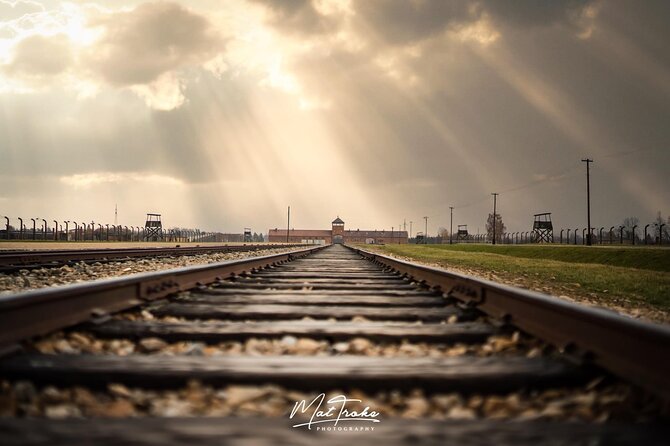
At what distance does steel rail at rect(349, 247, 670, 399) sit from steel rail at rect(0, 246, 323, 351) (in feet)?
8.85

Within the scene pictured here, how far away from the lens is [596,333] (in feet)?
6.64

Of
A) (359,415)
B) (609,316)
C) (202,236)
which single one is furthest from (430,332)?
(202,236)

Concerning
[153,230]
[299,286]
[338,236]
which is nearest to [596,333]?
[299,286]

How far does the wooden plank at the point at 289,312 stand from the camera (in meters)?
3.05

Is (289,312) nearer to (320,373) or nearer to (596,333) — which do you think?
(320,373)

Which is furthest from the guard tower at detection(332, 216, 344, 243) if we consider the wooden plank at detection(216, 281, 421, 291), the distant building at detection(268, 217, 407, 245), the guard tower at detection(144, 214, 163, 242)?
the wooden plank at detection(216, 281, 421, 291)

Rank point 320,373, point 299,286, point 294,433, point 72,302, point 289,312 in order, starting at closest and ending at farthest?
Answer: point 294,433 → point 320,373 → point 72,302 → point 289,312 → point 299,286

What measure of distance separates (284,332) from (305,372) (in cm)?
78

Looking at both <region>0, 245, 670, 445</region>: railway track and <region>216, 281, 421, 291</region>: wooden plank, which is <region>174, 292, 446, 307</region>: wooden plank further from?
<region>216, 281, 421, 291</region>: wooden plank

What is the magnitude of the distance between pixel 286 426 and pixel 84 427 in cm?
62

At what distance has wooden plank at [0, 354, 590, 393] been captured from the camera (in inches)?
67.1

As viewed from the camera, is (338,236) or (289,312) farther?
(338,236)

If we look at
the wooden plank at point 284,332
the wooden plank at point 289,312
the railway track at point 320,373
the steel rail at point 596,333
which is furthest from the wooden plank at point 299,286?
the wooden plank at point 284,332
